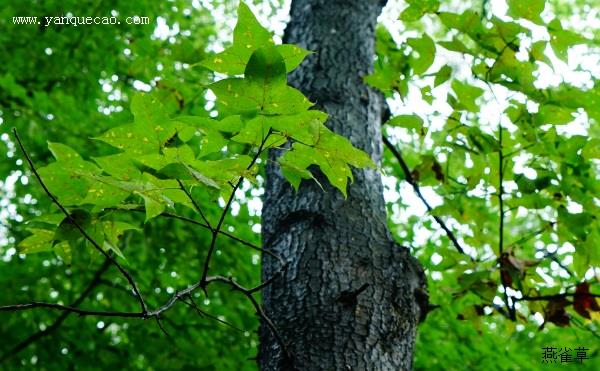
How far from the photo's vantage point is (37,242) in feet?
4.58

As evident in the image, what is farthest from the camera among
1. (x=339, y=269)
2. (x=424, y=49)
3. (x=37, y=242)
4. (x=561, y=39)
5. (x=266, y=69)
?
(x=424, y=49)

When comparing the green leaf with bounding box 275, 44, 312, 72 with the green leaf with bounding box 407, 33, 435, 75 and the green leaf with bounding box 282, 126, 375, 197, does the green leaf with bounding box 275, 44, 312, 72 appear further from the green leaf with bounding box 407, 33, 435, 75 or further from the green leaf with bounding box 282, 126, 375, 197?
the green leaf with bounding box 407, 33, 435, 75

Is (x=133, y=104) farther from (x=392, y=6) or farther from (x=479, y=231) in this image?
(x=392, y=6)

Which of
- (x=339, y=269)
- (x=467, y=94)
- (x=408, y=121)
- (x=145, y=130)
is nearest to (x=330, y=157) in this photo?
(x=145, y=130)

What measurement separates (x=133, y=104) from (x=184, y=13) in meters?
4.48

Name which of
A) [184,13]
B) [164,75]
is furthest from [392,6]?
[164,75]

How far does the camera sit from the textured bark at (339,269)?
1512mm

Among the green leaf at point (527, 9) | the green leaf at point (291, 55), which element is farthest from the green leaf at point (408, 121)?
the green leaf at point (291, 55)

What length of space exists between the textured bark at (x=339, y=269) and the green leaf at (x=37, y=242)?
2.00 ft

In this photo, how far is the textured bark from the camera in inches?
59.5

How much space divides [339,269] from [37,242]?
2.55 feet

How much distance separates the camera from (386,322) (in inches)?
62.6

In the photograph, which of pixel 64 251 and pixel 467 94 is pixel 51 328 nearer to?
pixel 64 251

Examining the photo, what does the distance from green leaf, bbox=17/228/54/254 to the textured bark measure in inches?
24.0
